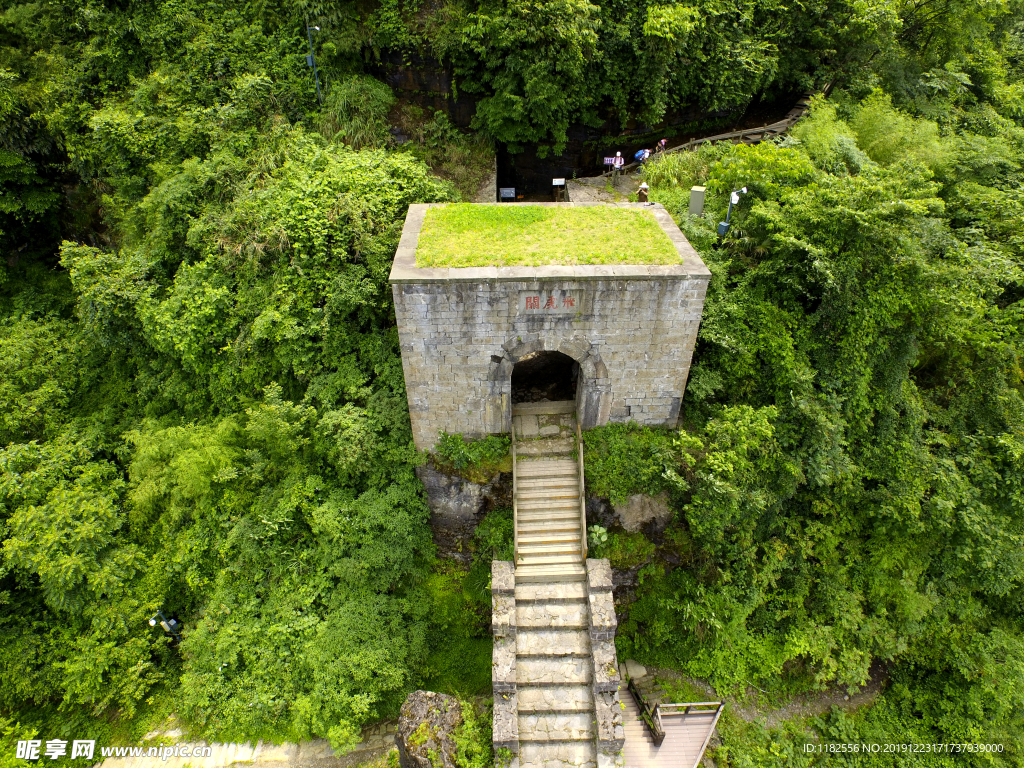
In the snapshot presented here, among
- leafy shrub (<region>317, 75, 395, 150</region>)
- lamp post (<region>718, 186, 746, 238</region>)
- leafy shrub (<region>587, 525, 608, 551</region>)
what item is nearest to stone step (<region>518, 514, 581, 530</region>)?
leafy shrub (<region>587, 525, 608, 551</region>)

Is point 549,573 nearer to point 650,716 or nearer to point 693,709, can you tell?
point 650,716

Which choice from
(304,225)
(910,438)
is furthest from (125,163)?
(910,438)

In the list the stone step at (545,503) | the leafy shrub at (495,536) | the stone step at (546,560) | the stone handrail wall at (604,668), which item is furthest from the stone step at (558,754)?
the stone step at (545,503)

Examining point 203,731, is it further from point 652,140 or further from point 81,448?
point 652,140

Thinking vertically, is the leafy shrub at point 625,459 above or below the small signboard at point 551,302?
below

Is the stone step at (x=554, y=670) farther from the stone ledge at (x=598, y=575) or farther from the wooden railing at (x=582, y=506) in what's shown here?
the wooden railing at (x=582, y=506)
